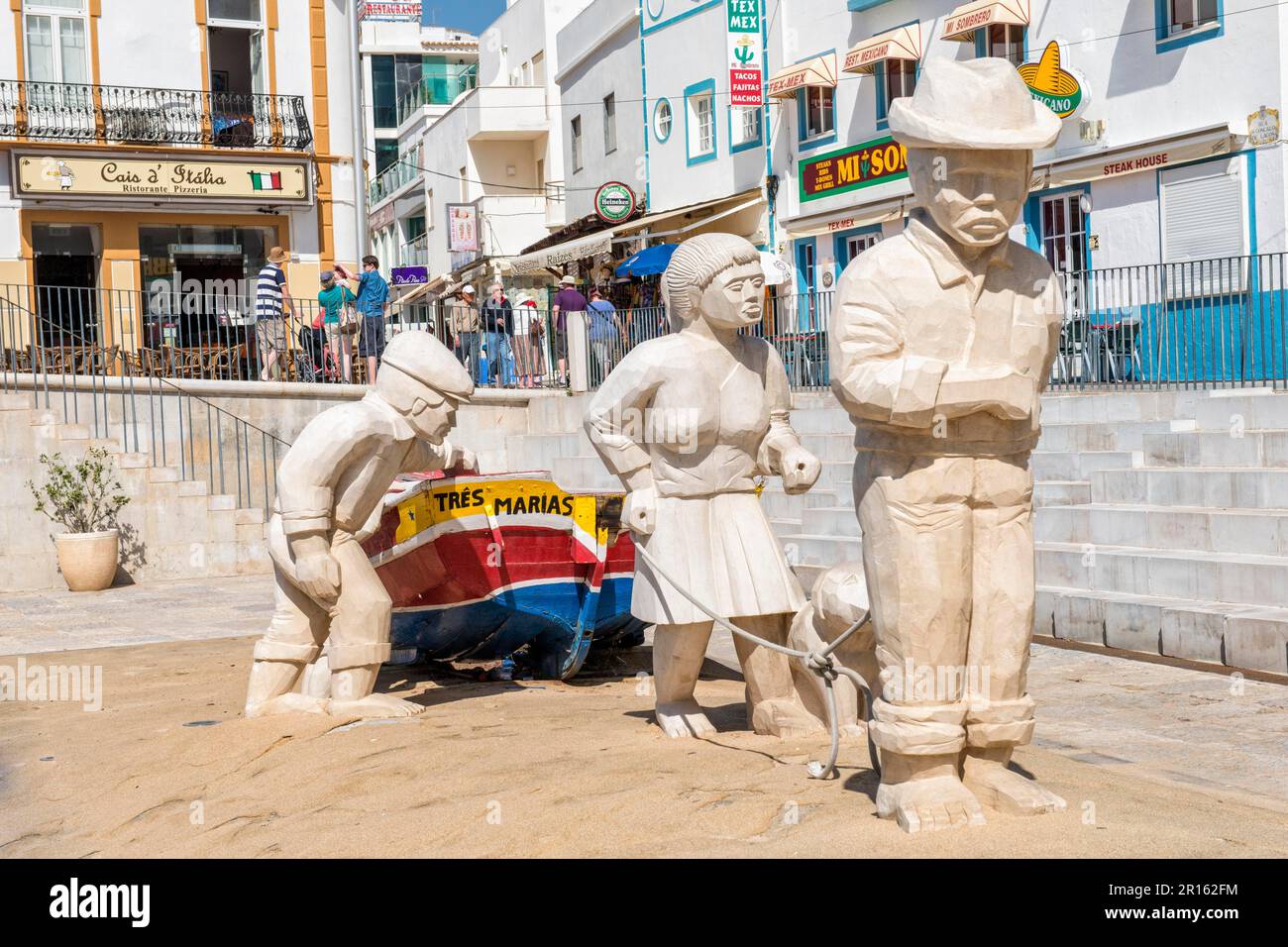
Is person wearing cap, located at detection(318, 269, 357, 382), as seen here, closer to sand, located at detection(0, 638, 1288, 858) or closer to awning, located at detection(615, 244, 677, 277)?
awning, located at detection(615, 244, 677, 277)

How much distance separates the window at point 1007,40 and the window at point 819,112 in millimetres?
3683

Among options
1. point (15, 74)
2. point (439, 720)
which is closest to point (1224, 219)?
point (439, 720)

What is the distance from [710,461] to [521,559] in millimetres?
2305

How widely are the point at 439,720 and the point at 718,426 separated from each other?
6.76 ft

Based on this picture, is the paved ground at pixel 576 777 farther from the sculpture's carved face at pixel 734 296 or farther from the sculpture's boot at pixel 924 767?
the sculpture's carved face at pixel 734 296

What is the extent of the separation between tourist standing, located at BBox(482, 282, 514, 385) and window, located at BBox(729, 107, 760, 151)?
24.0 feet

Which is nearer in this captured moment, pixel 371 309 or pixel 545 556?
pixel 545 556

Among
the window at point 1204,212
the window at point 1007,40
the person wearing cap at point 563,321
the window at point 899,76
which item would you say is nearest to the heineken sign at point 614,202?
the window at point 899,76

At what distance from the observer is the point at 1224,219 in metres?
16.7

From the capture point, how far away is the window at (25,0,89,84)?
878 inches

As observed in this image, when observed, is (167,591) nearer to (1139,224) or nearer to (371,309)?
(371,309)

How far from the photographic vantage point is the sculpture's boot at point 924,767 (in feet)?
14.3

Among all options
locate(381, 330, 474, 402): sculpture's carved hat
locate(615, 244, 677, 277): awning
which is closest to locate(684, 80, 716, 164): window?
locate(615, 244, 677, 277): awning
